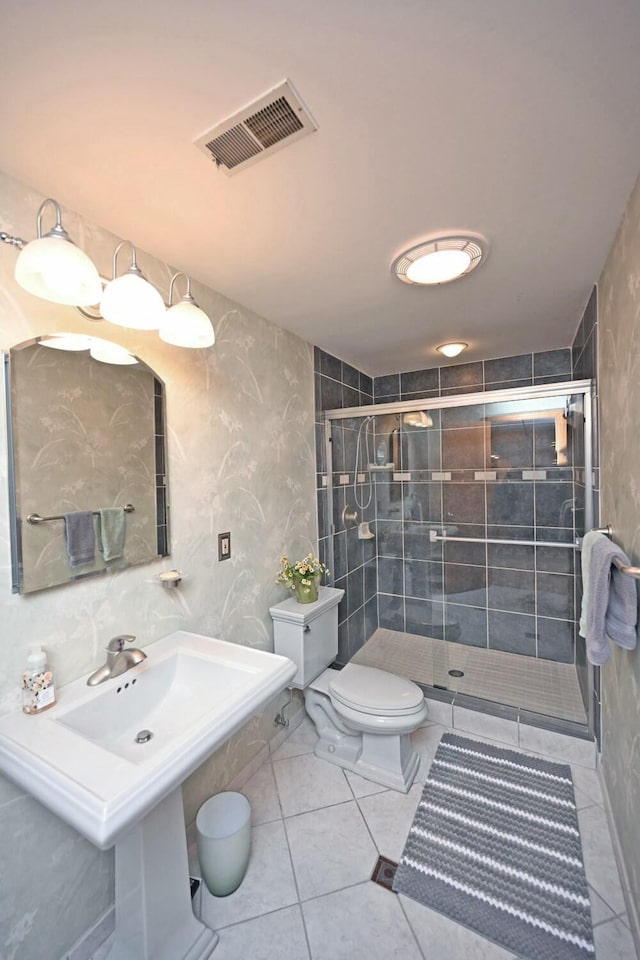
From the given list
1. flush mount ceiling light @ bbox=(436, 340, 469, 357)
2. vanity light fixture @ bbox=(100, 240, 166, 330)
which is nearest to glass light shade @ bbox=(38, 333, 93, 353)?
vanity light fixture @ bbox=(100, 240, 166, 330)

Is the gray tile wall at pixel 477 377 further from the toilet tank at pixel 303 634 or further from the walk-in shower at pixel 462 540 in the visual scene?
the toilet tank at pixel 303 634

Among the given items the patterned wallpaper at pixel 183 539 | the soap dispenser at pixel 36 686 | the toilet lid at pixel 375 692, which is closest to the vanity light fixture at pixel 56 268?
the patterned wallpaper at pixel 183 539

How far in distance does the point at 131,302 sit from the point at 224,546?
1.04 m

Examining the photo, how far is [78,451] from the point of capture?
122 centimetres

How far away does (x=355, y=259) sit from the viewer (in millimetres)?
1495

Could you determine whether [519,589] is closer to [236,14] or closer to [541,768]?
[541,768]

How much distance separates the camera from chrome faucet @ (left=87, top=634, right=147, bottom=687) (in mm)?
1149

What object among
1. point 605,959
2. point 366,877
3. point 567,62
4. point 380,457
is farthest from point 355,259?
point 605,959

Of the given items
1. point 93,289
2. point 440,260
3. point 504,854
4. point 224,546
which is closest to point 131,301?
point 93,289

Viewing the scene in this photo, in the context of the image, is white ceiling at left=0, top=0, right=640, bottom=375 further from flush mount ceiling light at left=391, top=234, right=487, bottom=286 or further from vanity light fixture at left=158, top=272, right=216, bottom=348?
vanity light fixture at left=158, top=272, right=216, bottom=348

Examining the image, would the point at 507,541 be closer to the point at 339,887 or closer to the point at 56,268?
the point at 339,887

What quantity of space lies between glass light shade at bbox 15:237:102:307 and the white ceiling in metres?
0.30

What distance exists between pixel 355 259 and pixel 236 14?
84 centimetres

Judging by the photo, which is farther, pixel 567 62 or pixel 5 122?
pixel 5 122
